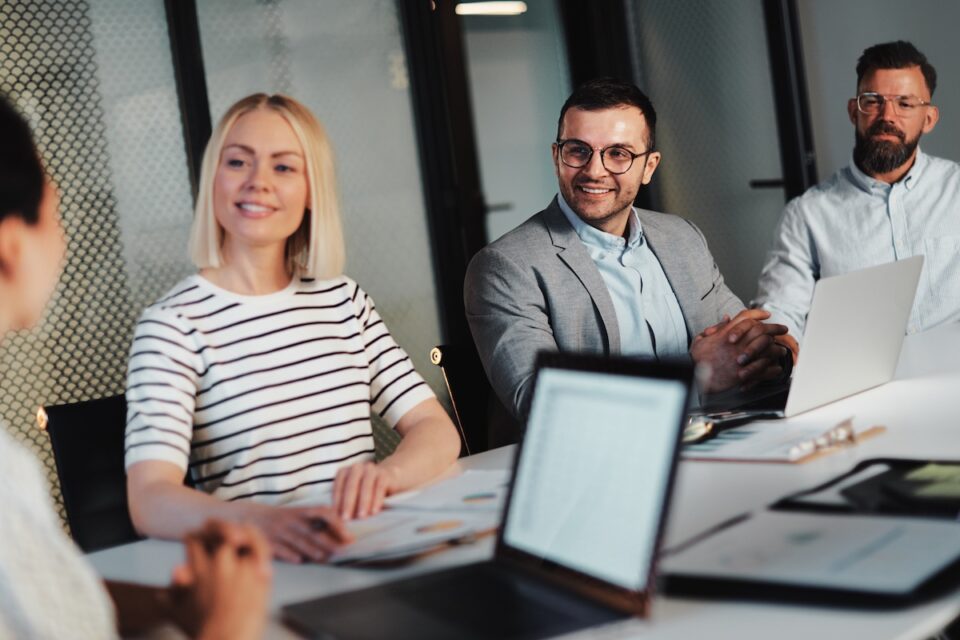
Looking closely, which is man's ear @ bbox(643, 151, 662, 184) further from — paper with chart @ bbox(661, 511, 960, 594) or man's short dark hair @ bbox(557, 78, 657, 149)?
paper with chart @ bbox(661, 511, 960, 594)

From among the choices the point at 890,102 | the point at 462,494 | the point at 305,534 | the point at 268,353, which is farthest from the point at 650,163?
the point at 305,534

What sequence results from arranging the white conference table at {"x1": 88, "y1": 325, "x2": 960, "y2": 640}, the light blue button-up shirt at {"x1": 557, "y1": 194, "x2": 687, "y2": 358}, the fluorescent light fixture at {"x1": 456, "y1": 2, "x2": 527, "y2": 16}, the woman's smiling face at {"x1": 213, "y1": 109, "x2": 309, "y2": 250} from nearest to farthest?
1. the white conference table at {"x1": 88, "y1": 325, "x2": 960, "y2": 640}
2. the woman's smiling face at {"x1": 213, "y1": 109, "x2": 309, "y2": 250}
3. the light blue button-up shirt at {"x1": 557, "y1": 194, "x2": 687, "y2": 358}
4. the fluorescent light fixture at {"x1": 456, "y1": 2, "x2": 527, "y2": 16}

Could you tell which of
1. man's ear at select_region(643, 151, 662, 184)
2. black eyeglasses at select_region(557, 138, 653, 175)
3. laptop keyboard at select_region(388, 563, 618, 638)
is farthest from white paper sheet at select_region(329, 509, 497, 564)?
man's ear at select_region(643, 151, 662, 184)

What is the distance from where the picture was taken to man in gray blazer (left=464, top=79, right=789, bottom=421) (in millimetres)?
2139

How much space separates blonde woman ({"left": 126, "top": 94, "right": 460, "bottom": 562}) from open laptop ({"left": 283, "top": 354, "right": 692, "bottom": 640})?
518mm

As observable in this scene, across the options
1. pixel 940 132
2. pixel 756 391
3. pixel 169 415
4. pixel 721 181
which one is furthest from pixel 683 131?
pixel 169 415

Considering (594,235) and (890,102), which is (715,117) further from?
(594,235)

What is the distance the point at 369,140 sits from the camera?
3820 mm

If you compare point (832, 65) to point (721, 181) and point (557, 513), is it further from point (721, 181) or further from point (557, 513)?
point (557, 513)

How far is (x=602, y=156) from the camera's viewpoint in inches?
95.8

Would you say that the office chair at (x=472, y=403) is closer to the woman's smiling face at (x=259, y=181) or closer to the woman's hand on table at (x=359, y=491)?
the woman's smiling face at (x=259, y=181)

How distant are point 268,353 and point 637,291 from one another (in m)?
0.94

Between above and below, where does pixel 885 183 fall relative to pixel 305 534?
above

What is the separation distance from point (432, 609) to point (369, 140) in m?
2.96
